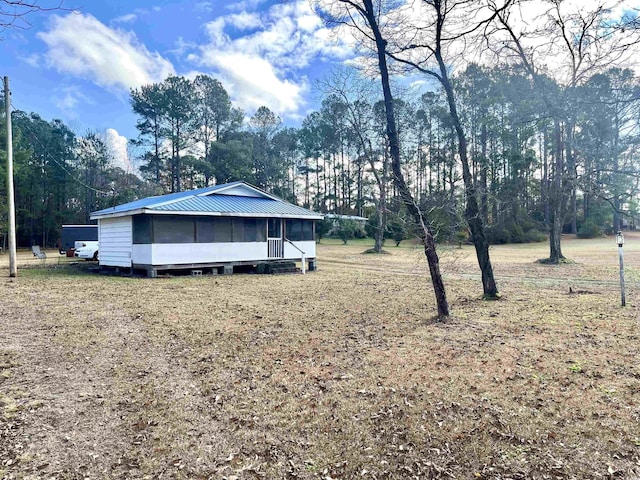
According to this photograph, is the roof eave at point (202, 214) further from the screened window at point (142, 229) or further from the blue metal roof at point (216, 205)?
the screened window at point (142, 229)

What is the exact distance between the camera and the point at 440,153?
3491 cm

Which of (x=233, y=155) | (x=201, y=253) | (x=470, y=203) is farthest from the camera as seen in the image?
(x=233, y=155)

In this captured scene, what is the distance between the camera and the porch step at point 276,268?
49.0ft

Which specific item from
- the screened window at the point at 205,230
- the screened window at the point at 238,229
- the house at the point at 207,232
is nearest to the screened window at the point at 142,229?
the house at the point at 207,232

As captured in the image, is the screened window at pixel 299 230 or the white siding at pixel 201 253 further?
the screened window at pixel 299 230

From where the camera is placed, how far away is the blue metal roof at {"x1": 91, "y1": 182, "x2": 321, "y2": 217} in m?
13.5

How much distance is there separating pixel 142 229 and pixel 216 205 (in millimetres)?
2640

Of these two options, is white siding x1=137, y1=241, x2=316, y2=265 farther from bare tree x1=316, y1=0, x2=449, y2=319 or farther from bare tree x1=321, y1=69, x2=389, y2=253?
bare tree x1=316, y1=0, x2=449, y2=319

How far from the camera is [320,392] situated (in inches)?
150

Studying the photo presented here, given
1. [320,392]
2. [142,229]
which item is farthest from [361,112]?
[320,392]

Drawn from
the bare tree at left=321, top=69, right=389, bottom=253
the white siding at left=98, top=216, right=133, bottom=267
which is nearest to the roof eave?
the white siding at left=98, top=216, right=133, bottom=267

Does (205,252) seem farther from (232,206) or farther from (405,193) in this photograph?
(405,193)

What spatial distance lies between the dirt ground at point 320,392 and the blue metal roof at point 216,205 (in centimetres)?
615

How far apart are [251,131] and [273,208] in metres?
26.1
